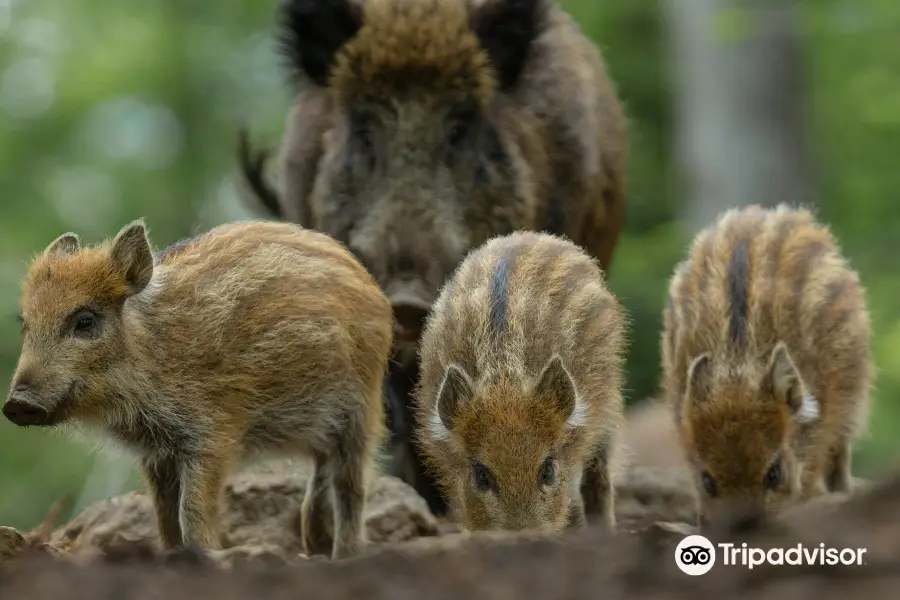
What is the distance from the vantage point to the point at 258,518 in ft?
18.1

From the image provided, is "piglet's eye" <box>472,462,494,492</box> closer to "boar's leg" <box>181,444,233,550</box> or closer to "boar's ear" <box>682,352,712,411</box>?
"boar's leg" <box>181,444,233,550</box>

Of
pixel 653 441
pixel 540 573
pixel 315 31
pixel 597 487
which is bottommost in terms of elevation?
pixel 540 573

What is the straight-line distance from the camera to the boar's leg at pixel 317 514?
5070 millimetres

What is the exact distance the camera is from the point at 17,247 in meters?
13.4

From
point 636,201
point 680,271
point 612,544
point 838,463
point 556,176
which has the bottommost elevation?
point 612,544

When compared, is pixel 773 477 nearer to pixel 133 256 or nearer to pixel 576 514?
pixel 576 514

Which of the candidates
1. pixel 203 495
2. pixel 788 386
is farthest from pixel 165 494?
pixel 788 386

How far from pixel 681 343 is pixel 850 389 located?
83cm

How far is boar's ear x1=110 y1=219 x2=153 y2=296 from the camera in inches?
174

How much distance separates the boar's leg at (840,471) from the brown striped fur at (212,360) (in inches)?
89.7

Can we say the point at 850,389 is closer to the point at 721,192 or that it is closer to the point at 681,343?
the point at 681,343

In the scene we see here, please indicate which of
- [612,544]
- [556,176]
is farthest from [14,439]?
[612,544]

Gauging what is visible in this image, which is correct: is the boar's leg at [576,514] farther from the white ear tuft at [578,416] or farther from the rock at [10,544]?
the rock at [10,544]

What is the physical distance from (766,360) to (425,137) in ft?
7.00
